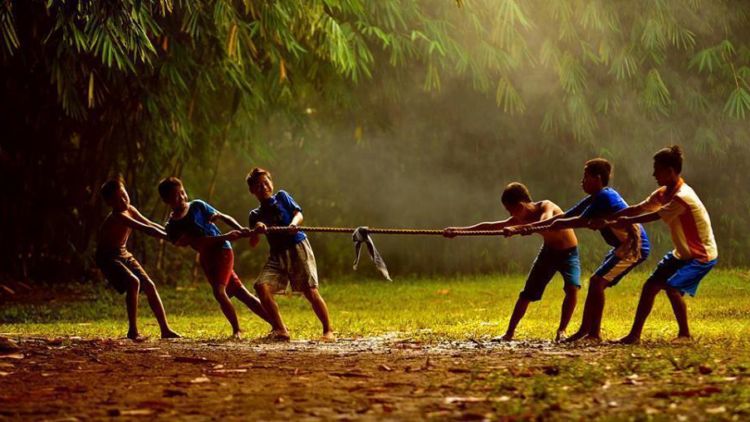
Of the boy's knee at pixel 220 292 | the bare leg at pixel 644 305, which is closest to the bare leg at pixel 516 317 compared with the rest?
the bare leg at pixel 644 305

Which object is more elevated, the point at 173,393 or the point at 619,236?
the point at 619,236

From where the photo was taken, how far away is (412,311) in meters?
11.1

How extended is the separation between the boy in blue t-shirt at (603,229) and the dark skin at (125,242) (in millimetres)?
2730

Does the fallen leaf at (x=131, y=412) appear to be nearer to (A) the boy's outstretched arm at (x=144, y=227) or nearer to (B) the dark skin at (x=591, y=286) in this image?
(B) the dark skin at (x=591, y=286)

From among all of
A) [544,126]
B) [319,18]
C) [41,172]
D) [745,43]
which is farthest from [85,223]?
[745,43]

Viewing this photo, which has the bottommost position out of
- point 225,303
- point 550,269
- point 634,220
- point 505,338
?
point 505,338

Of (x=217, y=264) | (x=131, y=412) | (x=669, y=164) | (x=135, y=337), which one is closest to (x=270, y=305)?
(x=217, y=264)

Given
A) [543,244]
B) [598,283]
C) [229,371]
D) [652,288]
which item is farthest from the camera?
[543,244]

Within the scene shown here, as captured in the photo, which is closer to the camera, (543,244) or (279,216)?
(543,244)

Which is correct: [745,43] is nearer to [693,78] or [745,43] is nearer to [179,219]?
[693,78]

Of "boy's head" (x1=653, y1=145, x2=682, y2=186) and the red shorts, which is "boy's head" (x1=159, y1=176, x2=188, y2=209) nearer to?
the red shorts

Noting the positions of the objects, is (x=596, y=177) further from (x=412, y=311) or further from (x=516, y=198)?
(x=412, y=311)

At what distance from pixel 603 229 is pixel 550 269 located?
503mm

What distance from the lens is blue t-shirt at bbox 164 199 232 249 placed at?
27.3 ft
